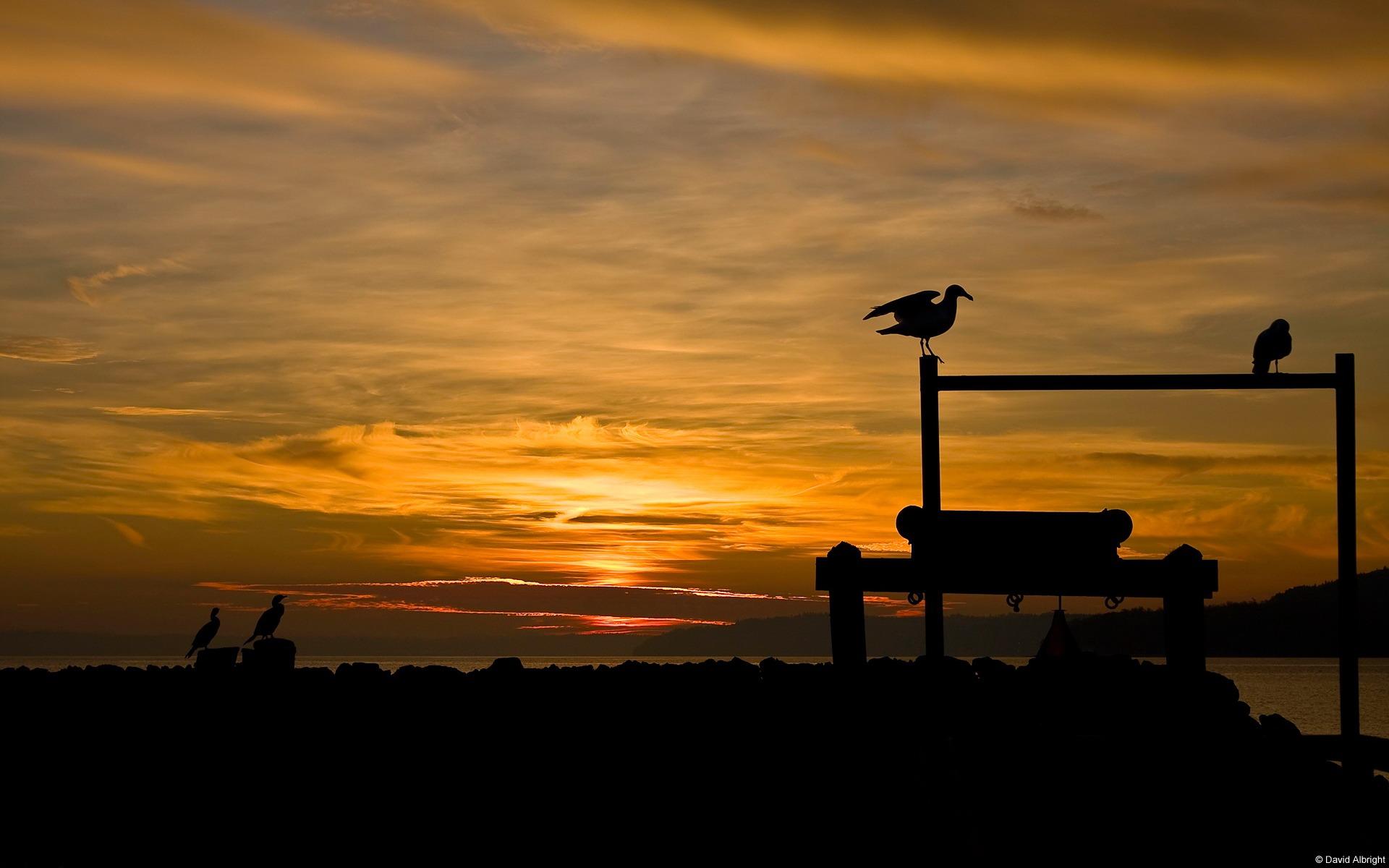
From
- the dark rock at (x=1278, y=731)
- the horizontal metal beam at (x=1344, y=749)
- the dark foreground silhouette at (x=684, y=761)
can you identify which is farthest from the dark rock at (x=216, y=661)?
the horizontal metal beam at (x=1344, y=749)

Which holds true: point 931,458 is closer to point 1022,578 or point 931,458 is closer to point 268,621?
point 1022,578

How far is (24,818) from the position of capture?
1683 cm

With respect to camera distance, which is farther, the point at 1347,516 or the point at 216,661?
Answer: the point at 216,661

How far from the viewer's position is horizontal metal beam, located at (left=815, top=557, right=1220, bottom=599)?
13.8m

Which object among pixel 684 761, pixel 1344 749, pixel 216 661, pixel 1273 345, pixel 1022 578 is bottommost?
pixel 1344 749

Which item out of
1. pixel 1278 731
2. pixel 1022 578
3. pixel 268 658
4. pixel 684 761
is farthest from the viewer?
pixel 1278 731

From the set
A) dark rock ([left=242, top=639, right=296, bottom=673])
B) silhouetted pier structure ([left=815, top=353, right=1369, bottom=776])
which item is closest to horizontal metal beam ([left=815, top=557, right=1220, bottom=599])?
silhouetted pier structure ([left=815, top=353, right=1369, bottom=776])

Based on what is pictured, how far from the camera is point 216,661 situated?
56.9 ft

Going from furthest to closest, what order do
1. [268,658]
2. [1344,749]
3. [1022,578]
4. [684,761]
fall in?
[268,658], [1344,749], [684,761], [1022,578]

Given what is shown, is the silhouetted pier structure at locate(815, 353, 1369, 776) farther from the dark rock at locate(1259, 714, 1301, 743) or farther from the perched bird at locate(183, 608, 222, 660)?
the perched bird at locate(183, 608, 222, 660)

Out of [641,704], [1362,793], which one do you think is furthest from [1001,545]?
[1362,793]

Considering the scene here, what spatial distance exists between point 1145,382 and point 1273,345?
8.07 feet

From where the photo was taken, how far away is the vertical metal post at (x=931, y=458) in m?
15.4

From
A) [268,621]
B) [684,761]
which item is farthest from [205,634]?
[684,761]
